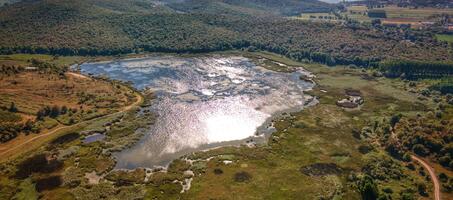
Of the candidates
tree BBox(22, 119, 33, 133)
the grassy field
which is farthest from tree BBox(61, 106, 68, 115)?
the grassy field

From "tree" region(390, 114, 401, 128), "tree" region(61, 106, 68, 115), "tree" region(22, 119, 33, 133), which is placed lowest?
"tree" region(390, 114, 401, 128)

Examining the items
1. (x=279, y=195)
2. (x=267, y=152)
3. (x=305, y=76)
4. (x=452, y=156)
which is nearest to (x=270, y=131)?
(x=267, y=152)

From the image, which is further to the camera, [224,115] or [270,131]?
[224,115]

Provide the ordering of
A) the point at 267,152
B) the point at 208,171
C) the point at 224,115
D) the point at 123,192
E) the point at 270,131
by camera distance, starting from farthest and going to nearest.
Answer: the point at 224,115 < the point at 270,131 < the point at 267,152 < the point at 208,171 < the point at 123,192

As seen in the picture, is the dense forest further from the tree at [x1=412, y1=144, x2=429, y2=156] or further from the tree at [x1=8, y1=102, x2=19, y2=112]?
the tree at [x1=8, y1=102, x2=19, y2=112]

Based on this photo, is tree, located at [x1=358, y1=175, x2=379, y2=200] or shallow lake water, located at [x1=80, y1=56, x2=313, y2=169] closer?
tree, located at [x1=358, y1=175, x2=379, y2=200]

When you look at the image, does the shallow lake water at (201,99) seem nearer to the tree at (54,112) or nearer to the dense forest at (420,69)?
the tree at (54,112)

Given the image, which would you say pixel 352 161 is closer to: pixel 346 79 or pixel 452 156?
pixel 452 156
